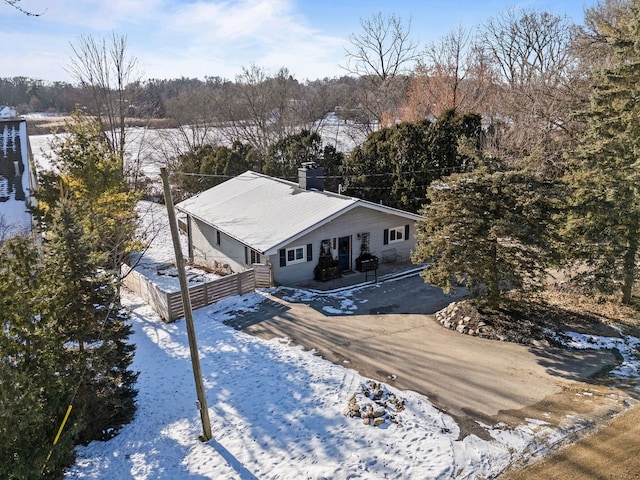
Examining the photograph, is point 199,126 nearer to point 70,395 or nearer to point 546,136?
point 546,136

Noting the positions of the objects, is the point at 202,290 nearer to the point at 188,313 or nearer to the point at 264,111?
the point at 188,313

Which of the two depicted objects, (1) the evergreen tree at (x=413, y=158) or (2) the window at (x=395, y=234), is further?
(1) the evergreen tree at (x=413, y=158)

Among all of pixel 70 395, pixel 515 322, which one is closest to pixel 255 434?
pixel 70 395

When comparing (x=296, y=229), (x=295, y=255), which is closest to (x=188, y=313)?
(x=296, y=229)

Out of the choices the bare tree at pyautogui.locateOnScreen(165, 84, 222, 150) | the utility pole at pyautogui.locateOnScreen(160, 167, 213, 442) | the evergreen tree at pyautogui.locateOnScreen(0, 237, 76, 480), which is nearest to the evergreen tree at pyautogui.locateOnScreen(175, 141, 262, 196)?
the bare tree at pyautogui.locateOnScreen(165, 84, 222, 150)

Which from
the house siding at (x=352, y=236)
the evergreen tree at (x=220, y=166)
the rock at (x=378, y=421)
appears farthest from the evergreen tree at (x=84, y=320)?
the evergreen tree at (x=220, y=166)

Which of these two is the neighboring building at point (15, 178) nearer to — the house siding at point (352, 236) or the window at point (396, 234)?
the house siding at point (352, 236)
